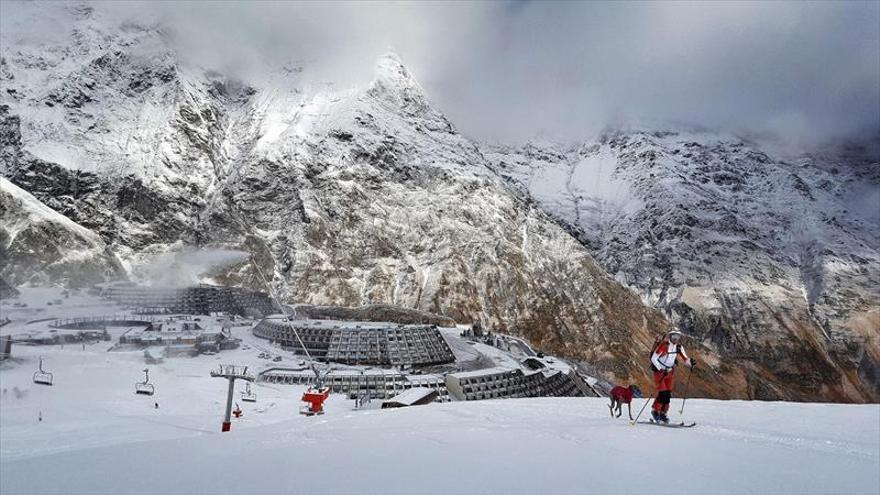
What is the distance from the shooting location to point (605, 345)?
363 feet

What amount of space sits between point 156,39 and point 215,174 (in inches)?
1797

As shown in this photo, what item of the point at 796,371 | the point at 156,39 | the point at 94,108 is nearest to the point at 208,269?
the point at 94,108

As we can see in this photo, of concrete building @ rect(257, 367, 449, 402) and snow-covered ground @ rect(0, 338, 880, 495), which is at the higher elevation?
snow-covered ground @ rect(0, 338, 880, 495)

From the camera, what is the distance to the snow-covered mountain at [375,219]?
369 ft

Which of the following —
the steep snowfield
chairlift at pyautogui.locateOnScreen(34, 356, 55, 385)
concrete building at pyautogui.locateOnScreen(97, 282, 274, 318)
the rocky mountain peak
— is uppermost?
the rocky mountain peak

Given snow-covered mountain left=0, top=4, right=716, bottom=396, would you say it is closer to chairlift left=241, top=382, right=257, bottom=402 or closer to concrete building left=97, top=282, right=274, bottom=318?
concrete building left=97, top=282, right=274, bottom=318

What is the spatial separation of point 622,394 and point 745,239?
163 m

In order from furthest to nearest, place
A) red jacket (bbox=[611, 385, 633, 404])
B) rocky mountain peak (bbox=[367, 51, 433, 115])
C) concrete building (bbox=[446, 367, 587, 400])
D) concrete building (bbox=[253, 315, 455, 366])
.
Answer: rocky mountain peak (bbox=[367, 51, 433, 115]), concrete building (bbox=[253, 315, 455, 366]), concrete building (bbox=[446, 367, 587, 400]), red jacket (bbox=[611, 385, 633, 404])

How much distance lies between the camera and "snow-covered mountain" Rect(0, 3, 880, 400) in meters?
113

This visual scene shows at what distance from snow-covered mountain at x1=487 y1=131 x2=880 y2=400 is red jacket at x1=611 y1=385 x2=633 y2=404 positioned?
120 metres

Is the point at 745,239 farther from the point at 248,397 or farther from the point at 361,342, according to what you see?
the point at 248,397

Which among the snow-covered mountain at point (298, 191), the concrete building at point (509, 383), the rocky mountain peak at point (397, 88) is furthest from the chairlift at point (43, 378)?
the rocky mountain peak at point (397, 88)

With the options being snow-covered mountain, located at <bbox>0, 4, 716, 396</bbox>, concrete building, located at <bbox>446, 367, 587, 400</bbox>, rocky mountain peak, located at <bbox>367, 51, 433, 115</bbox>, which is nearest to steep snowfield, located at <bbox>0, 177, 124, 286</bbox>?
snow-covered mountain, located at <bbox>0, 4, 716, 396</bbox>

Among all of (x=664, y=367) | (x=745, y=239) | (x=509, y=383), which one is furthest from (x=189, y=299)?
(x=745, y=239)
